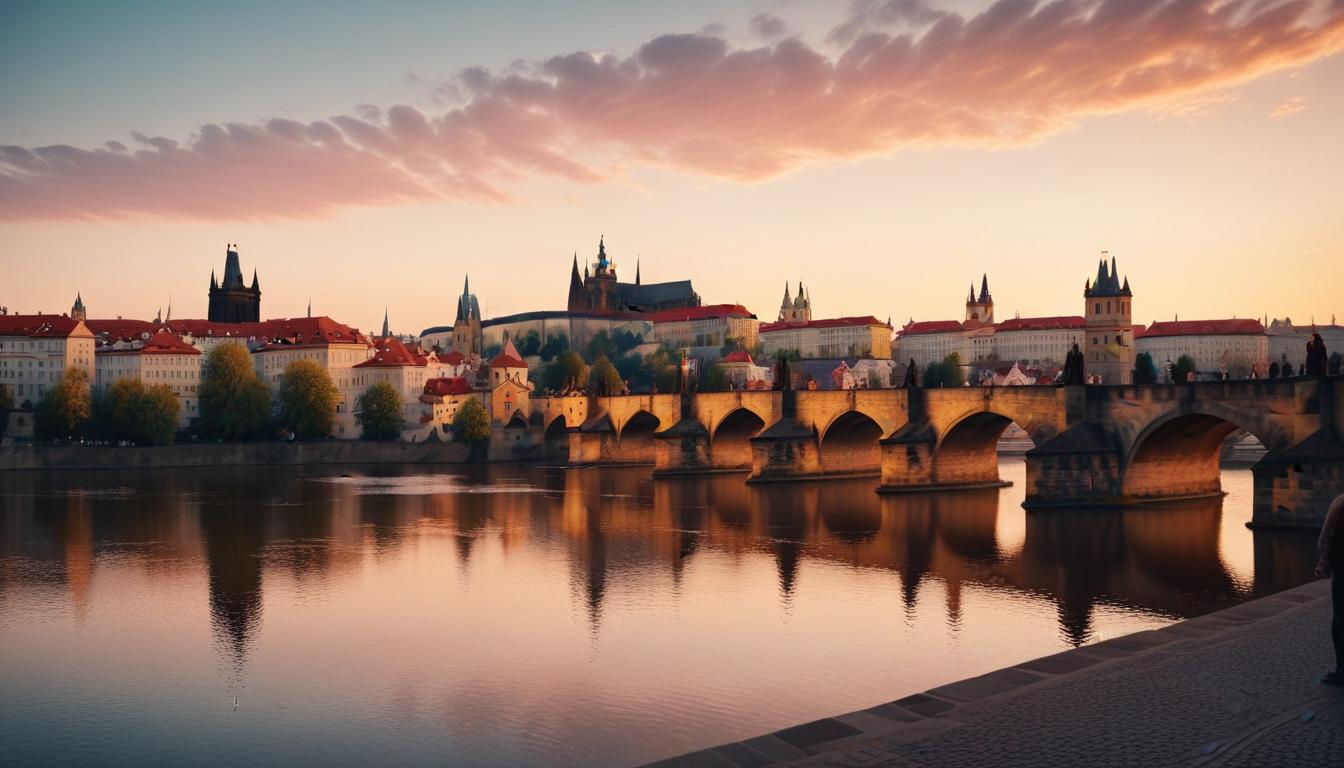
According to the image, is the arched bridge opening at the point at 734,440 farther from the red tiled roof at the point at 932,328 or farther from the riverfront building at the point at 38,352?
the red tiled roof at the point at 932,328

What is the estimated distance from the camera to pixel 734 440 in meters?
65.9

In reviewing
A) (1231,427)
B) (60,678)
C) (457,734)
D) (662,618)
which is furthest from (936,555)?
(60,678)

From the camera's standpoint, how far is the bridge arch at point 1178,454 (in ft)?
120

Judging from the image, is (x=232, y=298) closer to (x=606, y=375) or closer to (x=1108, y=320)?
(x=606, y=375)

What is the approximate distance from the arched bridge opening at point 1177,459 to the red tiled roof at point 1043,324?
11689 cm

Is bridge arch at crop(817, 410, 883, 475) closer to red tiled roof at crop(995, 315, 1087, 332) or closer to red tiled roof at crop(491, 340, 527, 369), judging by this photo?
red tiled roof at crop(491, 340, 527, 369)

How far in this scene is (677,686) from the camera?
17281 millimetres

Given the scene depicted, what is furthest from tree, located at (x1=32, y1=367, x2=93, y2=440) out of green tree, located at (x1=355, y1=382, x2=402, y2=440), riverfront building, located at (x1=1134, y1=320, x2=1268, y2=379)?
riverfront building, located at (x1=1134, y1=320, x2=1268, y2=379)

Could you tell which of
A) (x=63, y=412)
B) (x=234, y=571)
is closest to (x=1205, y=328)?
(x=63, y=412)

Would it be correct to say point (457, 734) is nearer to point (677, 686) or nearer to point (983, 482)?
point (677, 686)

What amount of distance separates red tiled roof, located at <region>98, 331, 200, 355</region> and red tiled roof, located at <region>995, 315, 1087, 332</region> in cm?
10535

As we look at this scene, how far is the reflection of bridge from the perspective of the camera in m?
31.4

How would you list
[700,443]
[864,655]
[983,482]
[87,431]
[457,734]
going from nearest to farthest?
1. [457,734]
2. [864,655]
3. [983,482]
4. [700,443]
5. [87,431]

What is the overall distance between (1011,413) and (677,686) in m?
29.3
